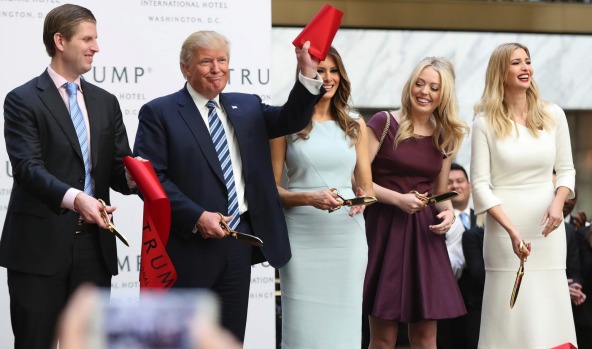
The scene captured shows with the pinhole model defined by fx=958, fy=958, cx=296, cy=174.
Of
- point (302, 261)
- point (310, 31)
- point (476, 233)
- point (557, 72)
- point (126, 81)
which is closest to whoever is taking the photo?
point (310, 31)

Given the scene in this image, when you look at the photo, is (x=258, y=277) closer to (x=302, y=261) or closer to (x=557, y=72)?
(x=302, y=261)

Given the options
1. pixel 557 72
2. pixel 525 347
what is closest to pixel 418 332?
pixel 525 347

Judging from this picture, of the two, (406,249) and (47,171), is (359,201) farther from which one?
(47,171)

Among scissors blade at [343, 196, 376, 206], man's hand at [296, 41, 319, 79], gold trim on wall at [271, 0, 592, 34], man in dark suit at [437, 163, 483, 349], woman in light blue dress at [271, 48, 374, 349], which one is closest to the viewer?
man's hand at [296, 41, 319, 79]

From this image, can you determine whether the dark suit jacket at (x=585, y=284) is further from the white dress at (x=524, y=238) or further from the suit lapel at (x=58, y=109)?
the suit lapel at (x=58, y=109)

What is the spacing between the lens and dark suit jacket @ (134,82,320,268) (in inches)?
155

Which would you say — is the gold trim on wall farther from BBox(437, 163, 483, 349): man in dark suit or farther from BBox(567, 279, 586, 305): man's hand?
BBox(567, 279, 586, 305): man's hand

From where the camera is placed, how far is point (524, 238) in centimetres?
495

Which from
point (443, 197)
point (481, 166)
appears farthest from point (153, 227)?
point (481, 166)

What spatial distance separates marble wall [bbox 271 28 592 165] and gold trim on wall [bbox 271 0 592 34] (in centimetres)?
7

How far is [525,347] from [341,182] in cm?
137

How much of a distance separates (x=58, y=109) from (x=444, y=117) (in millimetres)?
1966

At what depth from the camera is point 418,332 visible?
4.92 metres

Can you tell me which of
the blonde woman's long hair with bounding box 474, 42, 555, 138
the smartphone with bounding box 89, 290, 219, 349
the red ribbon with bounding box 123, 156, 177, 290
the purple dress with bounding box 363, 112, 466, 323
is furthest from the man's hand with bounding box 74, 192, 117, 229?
the smartphone with bounding box 89, 290, 219, 349
